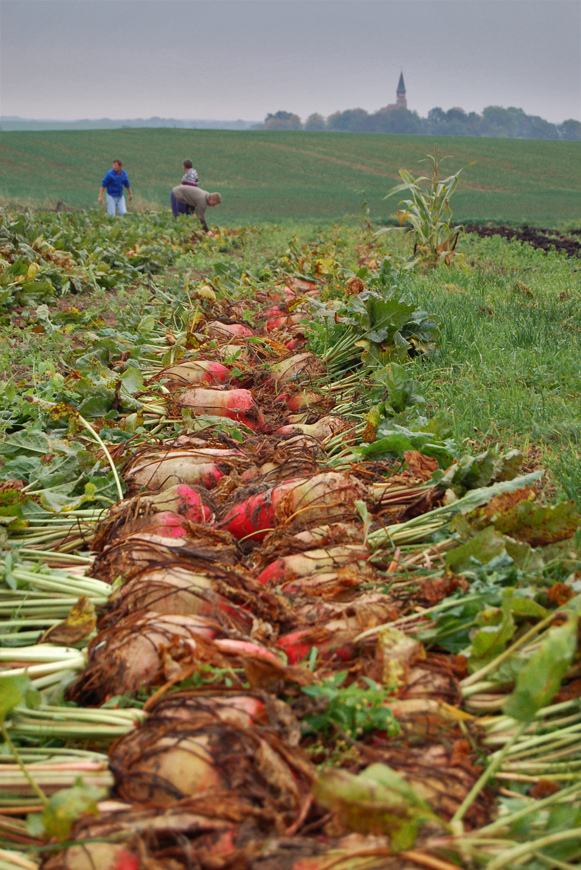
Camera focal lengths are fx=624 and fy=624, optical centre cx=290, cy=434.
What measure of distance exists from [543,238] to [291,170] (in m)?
30.7

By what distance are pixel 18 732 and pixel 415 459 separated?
65.2 inches

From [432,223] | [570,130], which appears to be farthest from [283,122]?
[432,223]

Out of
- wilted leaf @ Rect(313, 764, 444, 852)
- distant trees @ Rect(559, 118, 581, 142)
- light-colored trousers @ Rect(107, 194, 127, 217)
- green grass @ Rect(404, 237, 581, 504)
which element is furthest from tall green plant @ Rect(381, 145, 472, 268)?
distant trees @ Rect(559, 118, 581, 142)

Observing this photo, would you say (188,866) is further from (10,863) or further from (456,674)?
(456,674)

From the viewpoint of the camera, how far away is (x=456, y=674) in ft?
5.54

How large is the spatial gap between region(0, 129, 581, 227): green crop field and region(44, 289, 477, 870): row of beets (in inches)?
663

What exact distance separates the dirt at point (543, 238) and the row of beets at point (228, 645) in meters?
9.67

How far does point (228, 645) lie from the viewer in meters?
1.71

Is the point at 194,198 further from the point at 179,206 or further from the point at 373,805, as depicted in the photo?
the point at 373,805

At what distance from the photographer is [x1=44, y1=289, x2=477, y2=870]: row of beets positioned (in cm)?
128

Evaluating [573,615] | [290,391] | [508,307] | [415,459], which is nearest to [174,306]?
[290,391]

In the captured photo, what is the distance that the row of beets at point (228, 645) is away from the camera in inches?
50.3

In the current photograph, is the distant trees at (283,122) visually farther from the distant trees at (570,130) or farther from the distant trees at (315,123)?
the distant trees at (570,130)

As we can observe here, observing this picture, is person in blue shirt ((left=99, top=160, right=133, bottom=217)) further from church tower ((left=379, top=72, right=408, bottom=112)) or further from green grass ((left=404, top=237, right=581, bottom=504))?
church tower ((left=379, top=72, right=408, bottom=112))
